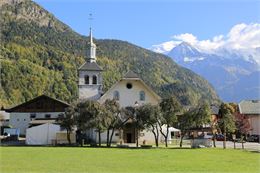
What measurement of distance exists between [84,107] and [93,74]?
1958 cm

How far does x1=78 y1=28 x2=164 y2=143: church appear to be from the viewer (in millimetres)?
61625

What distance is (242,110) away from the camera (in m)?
86.5

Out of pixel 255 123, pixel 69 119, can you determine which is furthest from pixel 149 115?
pixel 255 123

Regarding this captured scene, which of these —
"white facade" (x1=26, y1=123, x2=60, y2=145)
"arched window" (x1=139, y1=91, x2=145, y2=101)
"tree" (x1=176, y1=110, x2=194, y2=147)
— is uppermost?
"arched window" (x1=139, y1=91, x2=145, y2=101)

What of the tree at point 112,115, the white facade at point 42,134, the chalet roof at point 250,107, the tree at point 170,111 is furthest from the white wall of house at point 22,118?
the tree at point 170,111

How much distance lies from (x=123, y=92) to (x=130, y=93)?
1061mm

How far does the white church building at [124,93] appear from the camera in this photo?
202 feet

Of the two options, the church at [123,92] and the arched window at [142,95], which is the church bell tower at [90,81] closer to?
the church at [123,92]

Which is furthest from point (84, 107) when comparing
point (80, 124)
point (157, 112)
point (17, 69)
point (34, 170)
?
point (17, 69)

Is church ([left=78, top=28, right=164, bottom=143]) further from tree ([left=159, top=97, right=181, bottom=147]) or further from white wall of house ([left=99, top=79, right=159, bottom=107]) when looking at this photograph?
tree ([left=159, top=97, right=181, bottom=147])

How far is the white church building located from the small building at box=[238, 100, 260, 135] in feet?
80.7

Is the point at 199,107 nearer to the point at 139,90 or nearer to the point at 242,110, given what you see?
the point at 139,90

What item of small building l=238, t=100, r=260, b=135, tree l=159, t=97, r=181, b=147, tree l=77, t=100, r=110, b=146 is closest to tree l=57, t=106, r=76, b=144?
tree l=77, t=100, r=110, b=146

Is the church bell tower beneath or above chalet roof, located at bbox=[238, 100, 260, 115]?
above
